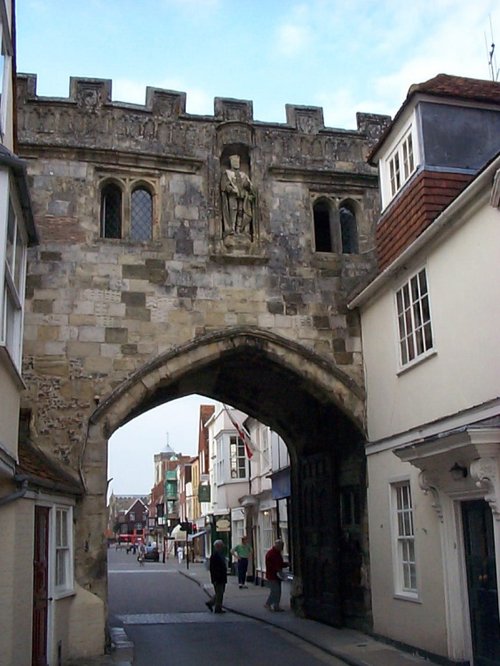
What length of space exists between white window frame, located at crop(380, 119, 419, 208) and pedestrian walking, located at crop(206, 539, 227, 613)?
321 inches

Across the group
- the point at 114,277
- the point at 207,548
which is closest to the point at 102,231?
the point at 114,277

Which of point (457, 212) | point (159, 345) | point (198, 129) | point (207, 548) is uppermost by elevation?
point (198, 129)

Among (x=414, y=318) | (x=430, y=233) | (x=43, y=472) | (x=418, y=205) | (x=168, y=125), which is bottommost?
(x=43, y=472)

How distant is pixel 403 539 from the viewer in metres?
10.6

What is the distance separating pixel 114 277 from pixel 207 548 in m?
33.2

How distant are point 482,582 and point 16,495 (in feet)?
16.5

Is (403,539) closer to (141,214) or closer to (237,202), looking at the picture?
(237,202)

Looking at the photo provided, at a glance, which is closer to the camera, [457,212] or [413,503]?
[457,212]

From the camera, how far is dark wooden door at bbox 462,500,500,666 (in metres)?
8.34

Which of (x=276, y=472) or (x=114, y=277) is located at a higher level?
(x=114, y=277)

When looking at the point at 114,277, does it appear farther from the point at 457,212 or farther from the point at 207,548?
the point at 207,548

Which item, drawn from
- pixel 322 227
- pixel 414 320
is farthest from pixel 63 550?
pixel 322 227

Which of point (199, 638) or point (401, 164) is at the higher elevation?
point (401, 164)

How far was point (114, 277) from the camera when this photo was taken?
11.8 meters
